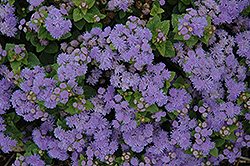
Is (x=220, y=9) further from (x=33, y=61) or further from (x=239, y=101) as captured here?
(x=33, y=61)

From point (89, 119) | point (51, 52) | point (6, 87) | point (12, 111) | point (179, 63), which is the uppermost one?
point (179, 63)

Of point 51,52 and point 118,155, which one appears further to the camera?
point 118,155

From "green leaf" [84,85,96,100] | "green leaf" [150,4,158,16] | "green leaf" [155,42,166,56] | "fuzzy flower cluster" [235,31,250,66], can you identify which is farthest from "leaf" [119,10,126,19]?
"fuzzy flower cluster" [235,31,250,66]

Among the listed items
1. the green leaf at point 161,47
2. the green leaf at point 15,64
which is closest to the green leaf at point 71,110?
the green leaf at point 15,64

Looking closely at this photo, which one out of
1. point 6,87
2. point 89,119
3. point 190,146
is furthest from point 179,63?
point 6,87

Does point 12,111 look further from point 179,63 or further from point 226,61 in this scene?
point 226,61

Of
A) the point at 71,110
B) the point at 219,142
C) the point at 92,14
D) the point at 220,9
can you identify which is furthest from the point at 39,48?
the point at 219,142

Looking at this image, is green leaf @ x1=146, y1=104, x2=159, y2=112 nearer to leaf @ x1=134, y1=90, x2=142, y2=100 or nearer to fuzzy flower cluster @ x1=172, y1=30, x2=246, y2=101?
leaf @ x1=134, y1=90, x2=142, y2=100
